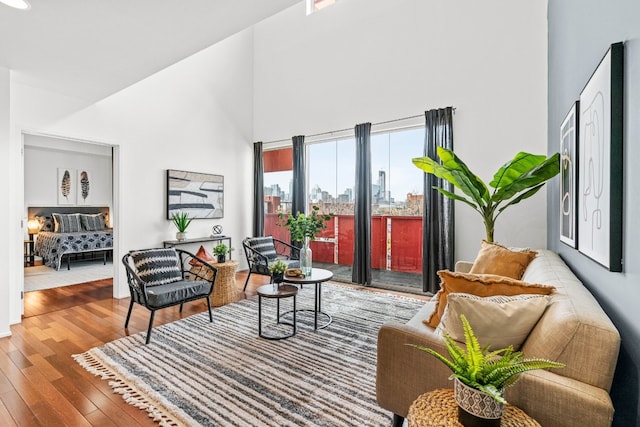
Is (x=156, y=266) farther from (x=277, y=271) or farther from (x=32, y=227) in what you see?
(x=32, y=227)

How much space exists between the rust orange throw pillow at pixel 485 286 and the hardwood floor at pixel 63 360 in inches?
73.9

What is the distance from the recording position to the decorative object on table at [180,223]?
16.4 feet

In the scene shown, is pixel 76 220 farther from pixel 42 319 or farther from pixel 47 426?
pixel 47 426

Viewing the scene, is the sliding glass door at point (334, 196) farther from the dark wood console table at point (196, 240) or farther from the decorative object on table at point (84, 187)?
the decorative object on table at point (84, 187)

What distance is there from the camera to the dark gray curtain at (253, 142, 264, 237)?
626 centimetres

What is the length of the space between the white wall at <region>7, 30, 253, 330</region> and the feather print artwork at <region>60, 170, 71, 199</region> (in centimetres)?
408

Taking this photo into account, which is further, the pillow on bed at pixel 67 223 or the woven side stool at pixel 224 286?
the pillow on bed at pixel 67 223

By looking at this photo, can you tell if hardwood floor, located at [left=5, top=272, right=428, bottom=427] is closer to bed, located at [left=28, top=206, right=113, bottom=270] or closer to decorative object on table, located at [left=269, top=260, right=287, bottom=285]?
decorative object on table, located at [left=269, top=260, right=287, bottom=285]

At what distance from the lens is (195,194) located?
5.40m

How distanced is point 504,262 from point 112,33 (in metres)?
3.41

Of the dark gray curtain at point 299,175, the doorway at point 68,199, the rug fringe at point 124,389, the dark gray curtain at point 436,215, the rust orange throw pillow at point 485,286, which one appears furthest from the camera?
the dark gray curtain at point 299,175

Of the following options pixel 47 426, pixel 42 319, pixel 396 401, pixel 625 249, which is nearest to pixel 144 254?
pixel 42 319

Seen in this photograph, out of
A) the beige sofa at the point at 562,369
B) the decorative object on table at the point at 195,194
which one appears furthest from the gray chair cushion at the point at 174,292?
the beige sofa at the point at 562,369

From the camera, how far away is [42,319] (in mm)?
3553
